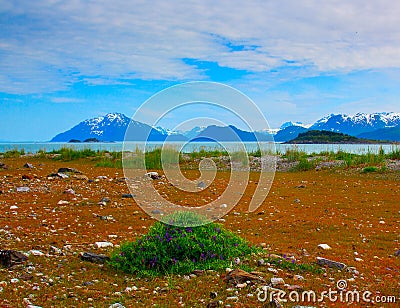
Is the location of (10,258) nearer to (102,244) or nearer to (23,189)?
(102,244)

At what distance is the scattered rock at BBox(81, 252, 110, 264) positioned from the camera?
7125 millimetres

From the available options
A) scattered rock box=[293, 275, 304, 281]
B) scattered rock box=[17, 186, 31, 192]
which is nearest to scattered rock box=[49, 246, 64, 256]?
scattered rock box=[293, 275, 304, 281]

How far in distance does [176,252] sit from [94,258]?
56.4 inches

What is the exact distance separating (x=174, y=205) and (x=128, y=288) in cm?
678

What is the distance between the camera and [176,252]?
700 cm

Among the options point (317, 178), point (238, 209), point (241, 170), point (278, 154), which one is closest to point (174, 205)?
point (238, 209)

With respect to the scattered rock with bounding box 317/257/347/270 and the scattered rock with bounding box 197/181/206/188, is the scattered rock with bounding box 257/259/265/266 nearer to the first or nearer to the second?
the scattered rock with bounding box 317/257/347/270

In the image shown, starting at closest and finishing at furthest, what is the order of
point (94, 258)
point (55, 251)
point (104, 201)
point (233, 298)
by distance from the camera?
1. point (233, 298)
2. point (94, 258)
3. point (55, 251)
4. point (104, 201)

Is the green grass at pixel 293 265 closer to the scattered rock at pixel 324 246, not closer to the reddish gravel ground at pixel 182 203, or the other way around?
the reddish gravel ground at pixel 182 203

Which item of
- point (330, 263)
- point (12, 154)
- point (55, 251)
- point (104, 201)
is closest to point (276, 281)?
point (330, 263)

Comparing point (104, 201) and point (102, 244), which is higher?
point (104, 201)

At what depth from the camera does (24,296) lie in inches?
215

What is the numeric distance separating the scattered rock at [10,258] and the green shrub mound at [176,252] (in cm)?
147

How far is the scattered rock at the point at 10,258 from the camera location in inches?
258
